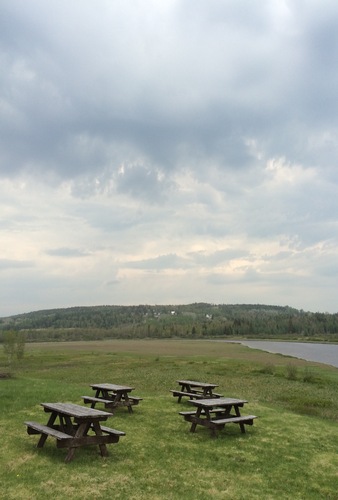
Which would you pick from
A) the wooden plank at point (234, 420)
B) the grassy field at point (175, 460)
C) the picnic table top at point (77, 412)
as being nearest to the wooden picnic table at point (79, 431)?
the picnic table top at point (77, 412)

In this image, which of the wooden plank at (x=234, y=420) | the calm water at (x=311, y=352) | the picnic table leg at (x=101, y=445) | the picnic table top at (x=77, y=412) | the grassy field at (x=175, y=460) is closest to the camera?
the grassy field at (x=175, y=460)

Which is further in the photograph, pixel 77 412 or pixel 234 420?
pixel 234 420

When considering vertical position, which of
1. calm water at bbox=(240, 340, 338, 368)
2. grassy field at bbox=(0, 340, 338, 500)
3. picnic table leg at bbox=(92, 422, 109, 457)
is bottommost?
calm water at bbox=(240, 340, 338, 368)

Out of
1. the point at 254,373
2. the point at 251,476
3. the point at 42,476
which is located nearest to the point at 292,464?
the point at 251,476

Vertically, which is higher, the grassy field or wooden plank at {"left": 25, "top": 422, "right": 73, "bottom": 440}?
wooden plank at {"left": 25, "top": 422, "right": 73, "bottom": 440}

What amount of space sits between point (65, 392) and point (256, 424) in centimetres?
949

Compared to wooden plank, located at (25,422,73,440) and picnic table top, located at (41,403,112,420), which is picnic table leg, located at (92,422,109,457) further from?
wooden plank, located at (25,422,73,440)

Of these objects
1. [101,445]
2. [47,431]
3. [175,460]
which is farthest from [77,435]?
[175,460]

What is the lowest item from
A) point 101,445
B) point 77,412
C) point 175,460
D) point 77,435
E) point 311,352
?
point 311,352

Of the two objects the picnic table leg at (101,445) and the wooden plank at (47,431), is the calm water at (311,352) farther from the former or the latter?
the wooden plank at (47,431)

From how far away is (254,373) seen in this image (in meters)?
32.4

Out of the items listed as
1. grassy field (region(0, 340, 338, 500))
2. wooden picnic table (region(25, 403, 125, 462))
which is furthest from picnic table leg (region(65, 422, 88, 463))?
grassy field (region(0, 340, 338, 500))

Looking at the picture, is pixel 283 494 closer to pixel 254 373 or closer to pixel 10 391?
pixel 10 391

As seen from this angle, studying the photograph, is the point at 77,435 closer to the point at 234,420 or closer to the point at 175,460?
the point at 175,460
